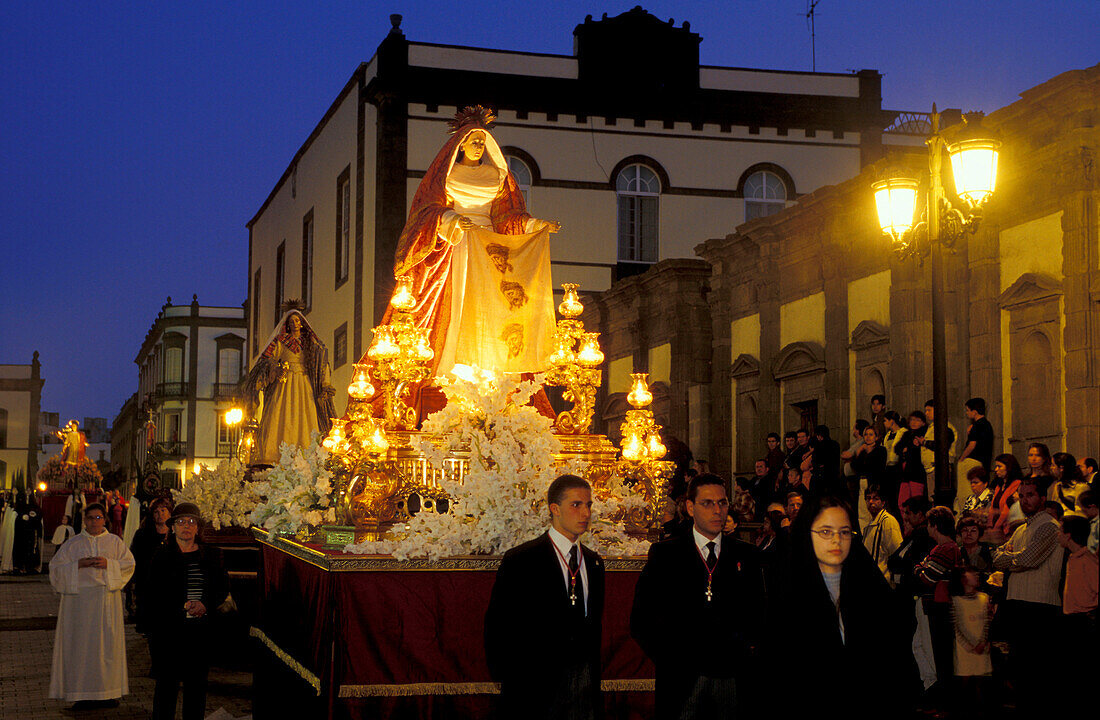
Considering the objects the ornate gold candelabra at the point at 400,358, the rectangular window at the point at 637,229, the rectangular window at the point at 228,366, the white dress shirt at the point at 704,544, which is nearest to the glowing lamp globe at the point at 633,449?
the ornate gold candelabra at the point at 400,358

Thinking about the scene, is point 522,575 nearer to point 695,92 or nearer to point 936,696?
point 936,696

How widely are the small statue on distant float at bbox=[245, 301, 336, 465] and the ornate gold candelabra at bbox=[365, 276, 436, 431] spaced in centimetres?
578

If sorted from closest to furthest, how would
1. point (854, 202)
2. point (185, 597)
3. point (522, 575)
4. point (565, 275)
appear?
point (522, 575) → point (185, 597) → point (854, 202) → point (565, 275)

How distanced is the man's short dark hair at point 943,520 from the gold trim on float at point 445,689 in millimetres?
3615

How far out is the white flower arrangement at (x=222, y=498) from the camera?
13.8m

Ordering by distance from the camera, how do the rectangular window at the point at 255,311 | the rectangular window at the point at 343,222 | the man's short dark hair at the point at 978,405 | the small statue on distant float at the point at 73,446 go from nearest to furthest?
the man's short dark hair at the point at 978,405, the rectangular window at the point at 343,222, the rectangular window at the point at 255,311, the small statue on distant float at the point at 73,446

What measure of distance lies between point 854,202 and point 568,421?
11477 millimetres

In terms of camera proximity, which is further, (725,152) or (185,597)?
(725,152)

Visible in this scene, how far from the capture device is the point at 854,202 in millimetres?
19953

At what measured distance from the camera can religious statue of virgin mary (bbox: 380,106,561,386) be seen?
34.6ft

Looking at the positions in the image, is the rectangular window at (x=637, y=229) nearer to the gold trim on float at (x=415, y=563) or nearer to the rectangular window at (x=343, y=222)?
the rectangular window at (x=343, y=222)

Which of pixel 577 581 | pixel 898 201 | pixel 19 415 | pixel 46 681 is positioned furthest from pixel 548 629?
pixel 19 415

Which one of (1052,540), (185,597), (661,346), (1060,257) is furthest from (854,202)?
(185,597)

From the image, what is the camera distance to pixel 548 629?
20.5 feet
